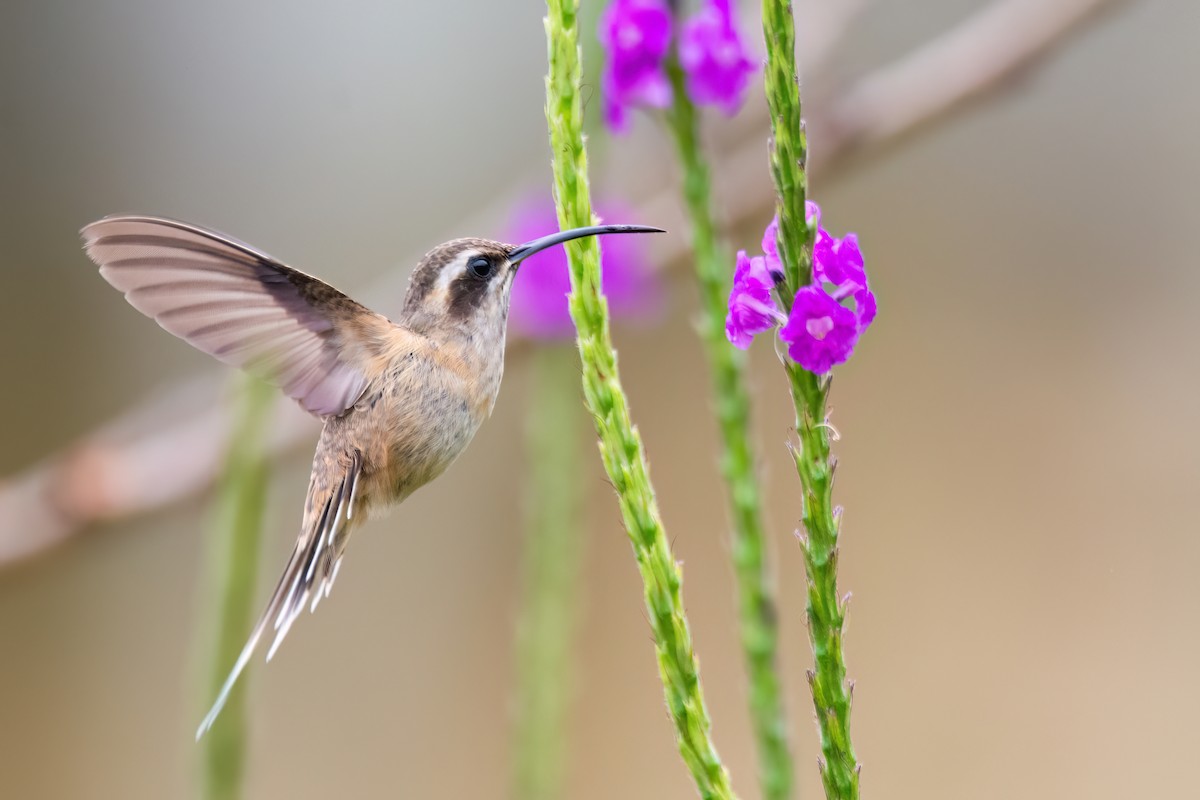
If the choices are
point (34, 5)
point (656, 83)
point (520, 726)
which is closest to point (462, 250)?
point (656, 83)

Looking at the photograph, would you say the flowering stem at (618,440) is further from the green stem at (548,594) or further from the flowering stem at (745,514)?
the green stem at (548,594)

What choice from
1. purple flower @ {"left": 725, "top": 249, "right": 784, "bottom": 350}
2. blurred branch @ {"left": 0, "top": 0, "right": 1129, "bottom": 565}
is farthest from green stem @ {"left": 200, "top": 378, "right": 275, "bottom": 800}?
blurred branch @ {"left": 0, "top": 0, "right": 1129, "bottom": 565}

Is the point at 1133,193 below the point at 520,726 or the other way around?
the other way around

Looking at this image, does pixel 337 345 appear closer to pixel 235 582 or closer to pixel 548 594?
pixel 235 582

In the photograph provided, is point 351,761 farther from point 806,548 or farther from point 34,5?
point 806,548

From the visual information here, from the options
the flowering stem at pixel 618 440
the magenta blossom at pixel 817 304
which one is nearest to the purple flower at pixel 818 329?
the magenta blossom at pixel 817 304
